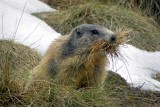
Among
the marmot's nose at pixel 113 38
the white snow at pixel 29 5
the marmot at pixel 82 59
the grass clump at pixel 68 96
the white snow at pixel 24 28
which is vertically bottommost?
the grass clump at pixel 68 96

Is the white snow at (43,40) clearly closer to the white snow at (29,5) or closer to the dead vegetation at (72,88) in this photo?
the white snow at (29,5)

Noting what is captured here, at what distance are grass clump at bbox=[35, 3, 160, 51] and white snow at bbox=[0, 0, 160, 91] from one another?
461mm

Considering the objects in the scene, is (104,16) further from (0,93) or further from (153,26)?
(0,93)

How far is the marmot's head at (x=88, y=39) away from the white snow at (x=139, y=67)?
1.47 m

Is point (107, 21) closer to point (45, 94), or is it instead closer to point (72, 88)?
point (72, 88)

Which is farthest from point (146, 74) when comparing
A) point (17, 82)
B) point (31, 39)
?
point (17, 82)

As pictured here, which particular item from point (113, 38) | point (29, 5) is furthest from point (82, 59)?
point (29, 5)

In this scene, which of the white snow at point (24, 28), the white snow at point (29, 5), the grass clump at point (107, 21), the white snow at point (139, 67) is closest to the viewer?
Answer: the white snow at point (139, 67)

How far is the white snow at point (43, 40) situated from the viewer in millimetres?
9625

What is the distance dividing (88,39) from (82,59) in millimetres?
343

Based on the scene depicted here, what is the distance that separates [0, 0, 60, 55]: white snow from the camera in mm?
10125

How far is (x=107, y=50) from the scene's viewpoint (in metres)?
6.89

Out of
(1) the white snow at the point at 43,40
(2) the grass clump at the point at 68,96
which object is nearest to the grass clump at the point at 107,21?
(1) the white snow at the point at 43,40

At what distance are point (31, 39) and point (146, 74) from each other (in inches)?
89.2
